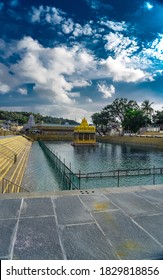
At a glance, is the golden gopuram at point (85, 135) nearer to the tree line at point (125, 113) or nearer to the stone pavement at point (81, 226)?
the tree line at point (125, 113)

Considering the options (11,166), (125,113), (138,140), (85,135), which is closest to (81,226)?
(11,166)

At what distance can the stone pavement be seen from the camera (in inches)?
93.7

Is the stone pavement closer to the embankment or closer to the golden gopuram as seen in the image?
the embankment

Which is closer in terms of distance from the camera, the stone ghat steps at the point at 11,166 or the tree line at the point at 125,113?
the stone ghat steps at the point at 11,166

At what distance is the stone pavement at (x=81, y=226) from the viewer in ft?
7.80

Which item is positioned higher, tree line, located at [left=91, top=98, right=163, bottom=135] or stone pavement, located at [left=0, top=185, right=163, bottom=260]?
tree line, located at [left=91, top=98, right=163, bottom=135]

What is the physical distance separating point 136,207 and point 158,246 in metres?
1.29

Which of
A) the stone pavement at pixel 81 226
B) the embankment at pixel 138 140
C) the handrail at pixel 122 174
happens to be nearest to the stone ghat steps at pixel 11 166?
the handrail at pixel 122 174

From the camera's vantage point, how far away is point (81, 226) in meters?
3.00

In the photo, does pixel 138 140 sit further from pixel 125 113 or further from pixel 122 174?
pixel 122 174

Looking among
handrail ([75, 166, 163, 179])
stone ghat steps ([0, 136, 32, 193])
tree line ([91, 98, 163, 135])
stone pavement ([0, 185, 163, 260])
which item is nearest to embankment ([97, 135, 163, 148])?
tree line ([91, 98, 163, 135])

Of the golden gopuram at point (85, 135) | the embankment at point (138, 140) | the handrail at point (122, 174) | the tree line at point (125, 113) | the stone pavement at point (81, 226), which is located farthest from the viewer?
the tree line at point (125, 113)

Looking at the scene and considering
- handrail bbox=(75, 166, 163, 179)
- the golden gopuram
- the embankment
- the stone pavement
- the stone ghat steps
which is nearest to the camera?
the stone pavement
